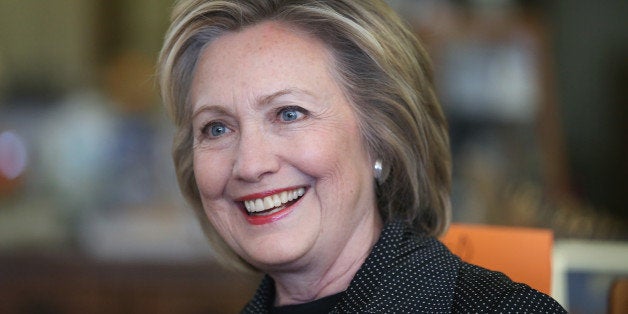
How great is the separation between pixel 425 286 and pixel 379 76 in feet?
1.22

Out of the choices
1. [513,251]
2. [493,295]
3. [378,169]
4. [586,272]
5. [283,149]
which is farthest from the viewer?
[586,272]

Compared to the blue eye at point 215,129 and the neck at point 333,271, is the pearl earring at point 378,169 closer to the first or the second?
the neck at point 333,271

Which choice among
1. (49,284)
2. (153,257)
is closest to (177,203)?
(153,257)

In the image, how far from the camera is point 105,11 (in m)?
6.47

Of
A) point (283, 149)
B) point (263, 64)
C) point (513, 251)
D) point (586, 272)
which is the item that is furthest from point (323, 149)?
point (586, 272)

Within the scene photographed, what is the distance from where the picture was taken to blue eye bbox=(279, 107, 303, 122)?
159cm

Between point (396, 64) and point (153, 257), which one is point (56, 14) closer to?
point (153, 257)

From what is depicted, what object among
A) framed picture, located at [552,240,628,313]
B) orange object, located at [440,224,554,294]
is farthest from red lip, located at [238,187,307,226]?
framed picture, located at [552,240,628,313]

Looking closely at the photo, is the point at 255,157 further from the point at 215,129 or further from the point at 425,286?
the point at 425,286

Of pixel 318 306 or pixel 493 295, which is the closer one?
A: pixel 493 295

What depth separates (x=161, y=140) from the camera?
5.25 m

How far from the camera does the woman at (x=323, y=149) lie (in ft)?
5.15

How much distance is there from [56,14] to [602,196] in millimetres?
3947

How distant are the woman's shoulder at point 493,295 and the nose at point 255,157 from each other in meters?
0.35
